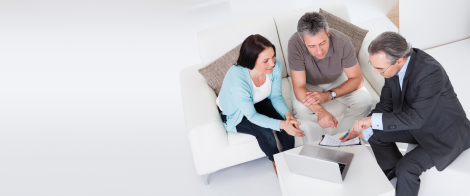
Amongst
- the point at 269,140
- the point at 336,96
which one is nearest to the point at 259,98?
the point at 269,140

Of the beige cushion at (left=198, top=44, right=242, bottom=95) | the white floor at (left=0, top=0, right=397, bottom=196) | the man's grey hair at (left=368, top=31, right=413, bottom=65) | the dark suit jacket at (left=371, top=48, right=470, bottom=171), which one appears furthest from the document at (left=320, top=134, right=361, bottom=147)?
the beige cushion at (left=198, top=44, right=242, bottom=95)

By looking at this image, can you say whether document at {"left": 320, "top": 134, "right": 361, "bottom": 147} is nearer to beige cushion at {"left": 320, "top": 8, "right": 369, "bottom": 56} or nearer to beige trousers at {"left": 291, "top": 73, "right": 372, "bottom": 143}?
beige trousers at {"left": 291, "top": 73, "right": 372, "bottom": 143}

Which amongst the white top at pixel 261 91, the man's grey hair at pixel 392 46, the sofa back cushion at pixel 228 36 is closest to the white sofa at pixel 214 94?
the sofa back cushion at pixel 228 36

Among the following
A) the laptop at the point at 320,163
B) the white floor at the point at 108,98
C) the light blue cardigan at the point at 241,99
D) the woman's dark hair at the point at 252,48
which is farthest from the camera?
the white floor at the point at 108,98

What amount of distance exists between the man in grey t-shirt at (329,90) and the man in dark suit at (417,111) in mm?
320

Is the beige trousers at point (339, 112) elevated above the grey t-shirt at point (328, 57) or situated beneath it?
situated beneath

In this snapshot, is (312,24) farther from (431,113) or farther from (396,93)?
(431,113)

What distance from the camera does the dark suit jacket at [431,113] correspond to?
1551mm

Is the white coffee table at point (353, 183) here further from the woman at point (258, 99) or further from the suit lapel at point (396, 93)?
the woman at point (258, 99)

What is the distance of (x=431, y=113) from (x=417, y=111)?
0.35 ft

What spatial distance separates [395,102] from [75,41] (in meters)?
4.90

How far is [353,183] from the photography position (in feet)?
5.10

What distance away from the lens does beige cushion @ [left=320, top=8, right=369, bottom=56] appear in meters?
2.39

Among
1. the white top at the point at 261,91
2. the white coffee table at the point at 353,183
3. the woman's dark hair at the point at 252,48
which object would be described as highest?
the woman's dark hair at the point at 252,48
